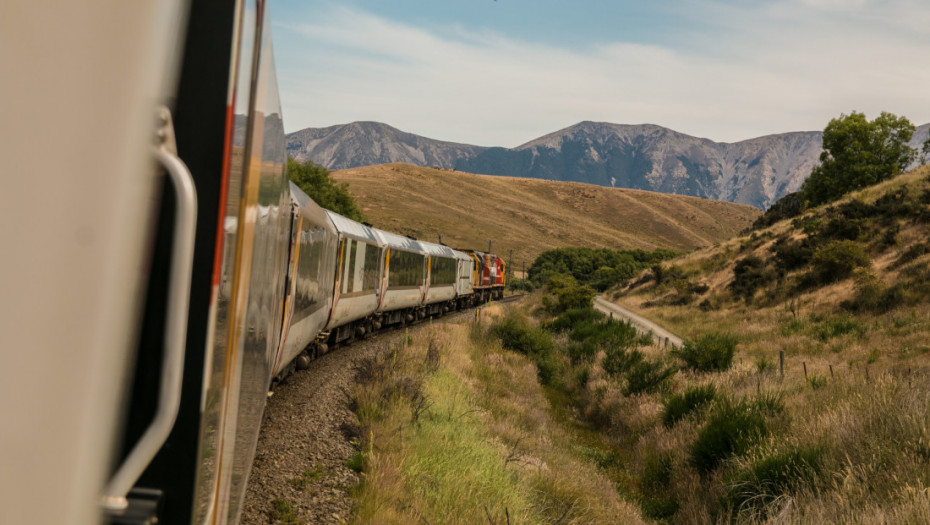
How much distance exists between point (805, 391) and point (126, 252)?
44.1ft

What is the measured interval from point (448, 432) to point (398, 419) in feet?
2.27

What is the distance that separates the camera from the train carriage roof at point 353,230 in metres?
14.5

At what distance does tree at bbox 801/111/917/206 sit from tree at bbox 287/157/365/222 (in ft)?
147

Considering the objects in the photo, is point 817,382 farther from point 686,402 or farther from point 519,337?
point 519,337

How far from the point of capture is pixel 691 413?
45.3 ft

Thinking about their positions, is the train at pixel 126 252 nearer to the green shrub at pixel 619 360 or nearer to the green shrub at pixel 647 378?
the green shrub at pixel 647 378

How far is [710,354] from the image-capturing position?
19.0 m

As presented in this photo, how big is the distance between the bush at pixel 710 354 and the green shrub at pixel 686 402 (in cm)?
393

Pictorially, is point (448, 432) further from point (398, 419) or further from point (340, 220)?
point (340, 220)

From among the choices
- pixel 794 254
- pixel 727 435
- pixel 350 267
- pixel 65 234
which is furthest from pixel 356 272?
pixel 794 254

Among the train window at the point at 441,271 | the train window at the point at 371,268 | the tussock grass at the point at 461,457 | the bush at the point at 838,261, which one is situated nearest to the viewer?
the tussock grass at the point at 461,457

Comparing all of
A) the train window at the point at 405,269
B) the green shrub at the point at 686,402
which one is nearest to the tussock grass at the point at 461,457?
the green shrub at the point at 686,402

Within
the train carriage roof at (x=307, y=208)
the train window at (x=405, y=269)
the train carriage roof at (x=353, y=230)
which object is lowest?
the train window at (x=405, y=269)

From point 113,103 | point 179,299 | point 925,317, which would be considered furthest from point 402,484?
point 925,317
